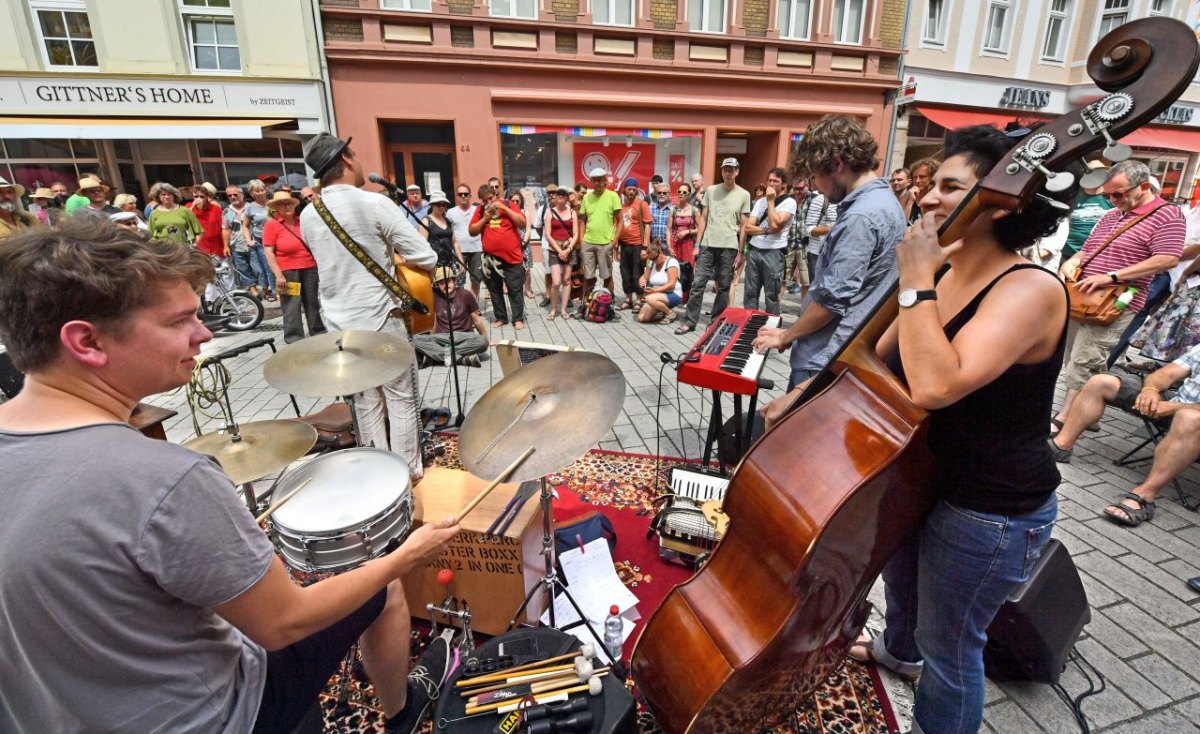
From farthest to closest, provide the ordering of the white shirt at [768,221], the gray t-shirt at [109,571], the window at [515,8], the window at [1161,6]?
the window at [1161,6]
the window at [515,8]
the white shirt at [768,221]
the gray t-shirt at [109,571]

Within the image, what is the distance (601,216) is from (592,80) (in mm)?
6135

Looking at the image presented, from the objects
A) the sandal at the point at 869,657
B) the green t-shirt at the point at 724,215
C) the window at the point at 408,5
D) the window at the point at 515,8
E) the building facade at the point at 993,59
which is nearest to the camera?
the sandal at the point at 869,657

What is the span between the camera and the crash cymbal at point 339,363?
2682 mm

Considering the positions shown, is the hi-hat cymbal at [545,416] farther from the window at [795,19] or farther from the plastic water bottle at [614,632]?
the window at [795,19]

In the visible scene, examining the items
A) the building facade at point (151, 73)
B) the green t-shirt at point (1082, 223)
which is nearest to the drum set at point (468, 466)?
the green t-shirt at point (1082, 223)

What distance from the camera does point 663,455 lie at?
4.02 metres

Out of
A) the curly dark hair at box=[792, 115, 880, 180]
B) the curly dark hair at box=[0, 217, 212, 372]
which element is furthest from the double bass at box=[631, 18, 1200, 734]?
the curly dark hair at box=[0, 217, 212, 372]

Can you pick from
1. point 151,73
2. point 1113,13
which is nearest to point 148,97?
point 151,73

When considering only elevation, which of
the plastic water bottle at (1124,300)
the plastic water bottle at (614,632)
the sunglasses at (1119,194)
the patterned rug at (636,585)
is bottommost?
the patterned rug at (636,585)

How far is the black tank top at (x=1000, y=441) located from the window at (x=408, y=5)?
504 inches

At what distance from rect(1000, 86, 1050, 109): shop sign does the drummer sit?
62.8ft

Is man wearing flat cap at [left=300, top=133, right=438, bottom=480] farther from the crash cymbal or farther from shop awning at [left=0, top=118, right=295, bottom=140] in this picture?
shop awning at [left=0, top=118, right=295, bottom=140]

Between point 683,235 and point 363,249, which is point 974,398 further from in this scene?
point 683,235

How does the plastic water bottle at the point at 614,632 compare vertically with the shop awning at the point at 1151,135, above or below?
below
